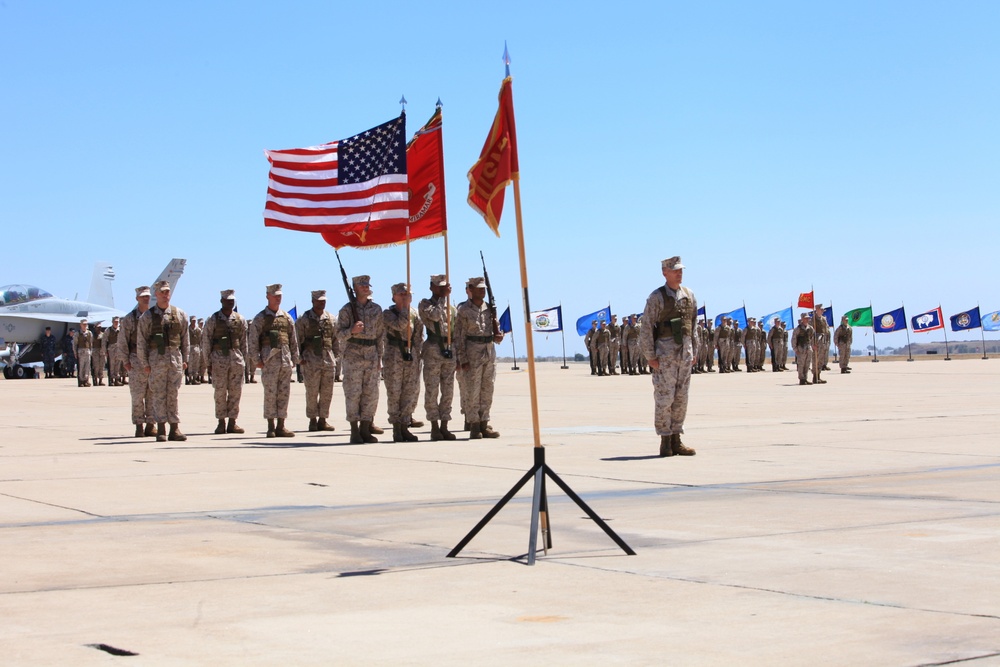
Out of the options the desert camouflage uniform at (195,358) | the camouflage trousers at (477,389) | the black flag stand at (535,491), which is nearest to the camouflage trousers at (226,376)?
the camouflage trousers at (477,389)

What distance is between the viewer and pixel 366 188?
16156 millimetres

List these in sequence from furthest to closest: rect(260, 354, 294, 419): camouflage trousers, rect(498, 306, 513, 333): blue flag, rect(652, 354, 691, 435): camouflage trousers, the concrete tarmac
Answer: rect(498, 306, 513, 333): blue flag
rect(260, 354, 294, 419): camouflage trousers
rect(652, 354, 691, 435): camouflage trousers
the concrete tarmac

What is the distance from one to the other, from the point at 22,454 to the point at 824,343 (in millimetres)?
28171

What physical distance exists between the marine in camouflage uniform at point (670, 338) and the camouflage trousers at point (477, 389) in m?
2.88

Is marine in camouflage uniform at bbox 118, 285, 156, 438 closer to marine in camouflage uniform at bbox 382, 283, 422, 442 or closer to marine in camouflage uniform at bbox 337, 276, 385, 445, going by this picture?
marine in camouflage uniform at bbox 337, 276, 385, 445

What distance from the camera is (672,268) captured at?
13.2 metres

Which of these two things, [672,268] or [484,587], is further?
[672,268]

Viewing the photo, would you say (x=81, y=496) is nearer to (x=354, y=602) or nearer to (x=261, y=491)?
(x=261, y=491)

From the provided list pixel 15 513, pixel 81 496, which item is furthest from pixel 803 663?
pixel 81 496

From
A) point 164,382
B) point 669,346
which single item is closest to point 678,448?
point 669,346

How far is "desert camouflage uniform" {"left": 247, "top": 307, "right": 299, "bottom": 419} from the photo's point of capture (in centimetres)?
1742

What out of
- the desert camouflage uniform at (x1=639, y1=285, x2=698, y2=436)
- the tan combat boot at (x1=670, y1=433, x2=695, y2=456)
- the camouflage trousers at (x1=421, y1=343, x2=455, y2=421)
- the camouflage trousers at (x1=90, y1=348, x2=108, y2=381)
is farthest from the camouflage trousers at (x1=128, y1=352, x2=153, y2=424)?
the camouflage trousers at (x1=90, y1=348, x2=108, y2=381)

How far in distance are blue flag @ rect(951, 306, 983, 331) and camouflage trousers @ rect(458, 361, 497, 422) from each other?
54852mm

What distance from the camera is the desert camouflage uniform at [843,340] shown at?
42.7 m
